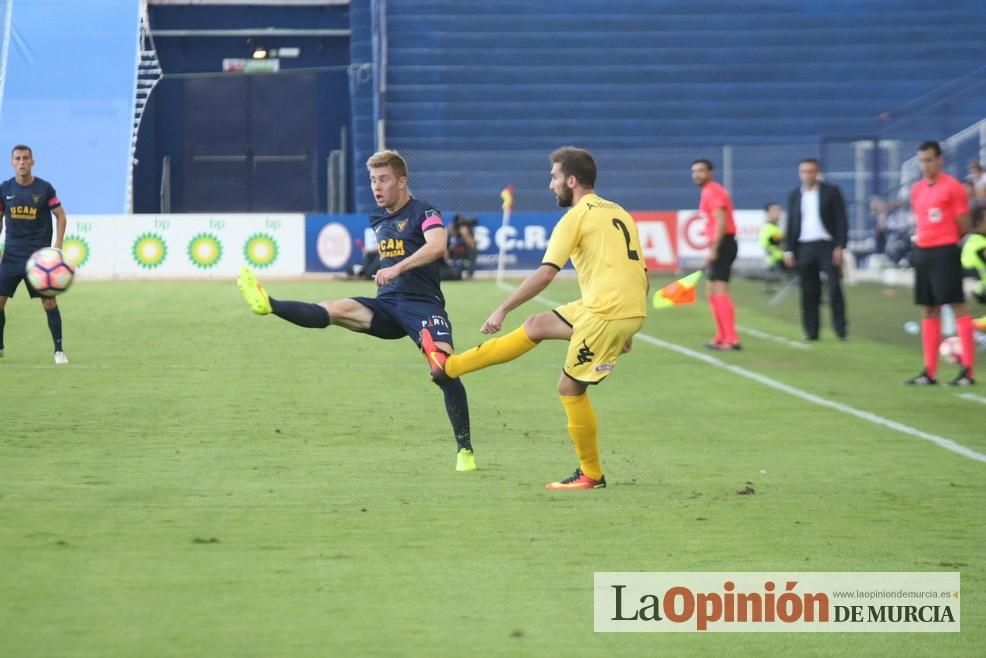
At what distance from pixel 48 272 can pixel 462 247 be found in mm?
20180

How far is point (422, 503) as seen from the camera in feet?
26.3

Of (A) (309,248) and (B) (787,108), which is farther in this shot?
(B) (787,108)

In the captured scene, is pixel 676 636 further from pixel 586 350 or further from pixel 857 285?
→ pixel 857 285

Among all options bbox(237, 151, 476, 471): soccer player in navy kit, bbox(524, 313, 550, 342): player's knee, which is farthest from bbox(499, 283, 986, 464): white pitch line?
bbox(237, 151, 476, 471): soccer player in navy kit

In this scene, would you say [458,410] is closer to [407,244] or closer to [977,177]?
[407,244]

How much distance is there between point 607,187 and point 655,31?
5953 millimetres

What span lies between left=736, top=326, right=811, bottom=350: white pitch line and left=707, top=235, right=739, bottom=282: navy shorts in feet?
3.59

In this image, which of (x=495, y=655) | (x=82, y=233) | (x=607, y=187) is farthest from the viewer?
(x=607, y=187)

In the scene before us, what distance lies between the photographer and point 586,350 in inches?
321

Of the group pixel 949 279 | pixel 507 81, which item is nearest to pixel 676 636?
pixel 949 279

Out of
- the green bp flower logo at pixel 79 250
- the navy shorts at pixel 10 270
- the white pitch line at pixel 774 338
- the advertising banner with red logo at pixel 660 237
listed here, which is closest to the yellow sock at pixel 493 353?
the navy shorts at pixel 10 270

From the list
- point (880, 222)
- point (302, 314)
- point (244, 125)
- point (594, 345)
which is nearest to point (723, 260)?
point (302, 314)

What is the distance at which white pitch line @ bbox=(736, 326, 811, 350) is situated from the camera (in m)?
18.2

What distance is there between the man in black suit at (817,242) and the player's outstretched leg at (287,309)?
10710 mm
